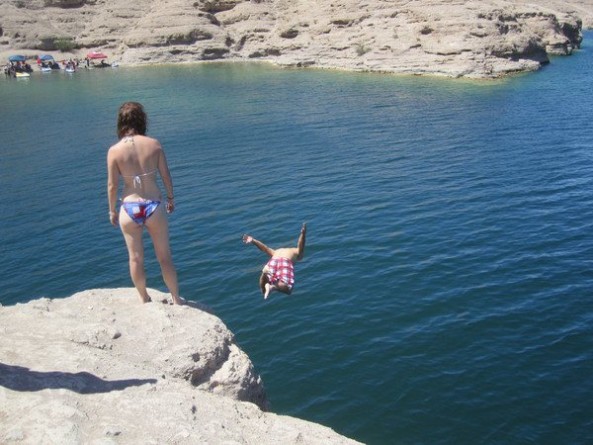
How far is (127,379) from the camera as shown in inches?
338

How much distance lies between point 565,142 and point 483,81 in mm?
27437

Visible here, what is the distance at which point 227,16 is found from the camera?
330ft

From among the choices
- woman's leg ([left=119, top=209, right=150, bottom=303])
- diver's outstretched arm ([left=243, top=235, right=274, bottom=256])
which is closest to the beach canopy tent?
diver's outstretched arm ([left=243, top=235, right=274, bottom=256])

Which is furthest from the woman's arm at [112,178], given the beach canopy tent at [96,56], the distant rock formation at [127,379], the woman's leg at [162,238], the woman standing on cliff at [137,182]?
the beach canopy tent at [96,56]

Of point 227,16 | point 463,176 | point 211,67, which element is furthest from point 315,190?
point 227,16

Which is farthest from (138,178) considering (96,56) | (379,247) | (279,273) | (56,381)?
(96,56)

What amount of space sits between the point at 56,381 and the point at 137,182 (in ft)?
11.1

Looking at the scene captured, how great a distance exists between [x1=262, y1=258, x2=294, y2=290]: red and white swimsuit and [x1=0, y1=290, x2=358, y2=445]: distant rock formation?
5.89 ft

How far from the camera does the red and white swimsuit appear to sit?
472 inches

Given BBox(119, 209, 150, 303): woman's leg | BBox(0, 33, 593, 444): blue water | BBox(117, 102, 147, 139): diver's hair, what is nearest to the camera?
BBox(117, 102, 147, 139): diver's hair

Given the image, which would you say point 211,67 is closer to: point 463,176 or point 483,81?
point 483,81

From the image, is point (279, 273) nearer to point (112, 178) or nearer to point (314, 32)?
point (112, 178)

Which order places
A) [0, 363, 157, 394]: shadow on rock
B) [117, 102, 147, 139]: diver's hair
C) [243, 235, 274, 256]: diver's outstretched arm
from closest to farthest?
[0, 363, 157, 394]: shadow on rock, [117, 102, 147, 139]: diver's hair, [243, 235, 274, 256]: diver's outstretched arm

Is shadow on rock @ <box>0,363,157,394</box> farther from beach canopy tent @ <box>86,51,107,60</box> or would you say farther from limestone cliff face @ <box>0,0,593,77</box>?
beach canopy tent @ <box>86,51,107,60</box>
